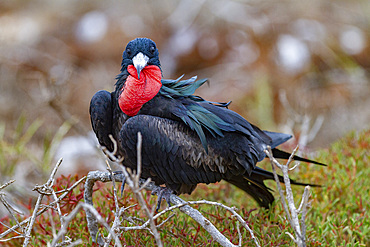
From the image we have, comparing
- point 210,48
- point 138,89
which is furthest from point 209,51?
point 138,89

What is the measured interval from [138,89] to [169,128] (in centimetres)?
22

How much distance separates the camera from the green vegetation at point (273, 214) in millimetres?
2092

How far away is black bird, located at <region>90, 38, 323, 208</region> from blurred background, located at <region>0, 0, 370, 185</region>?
3.70 meters

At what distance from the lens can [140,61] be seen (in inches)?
73.4

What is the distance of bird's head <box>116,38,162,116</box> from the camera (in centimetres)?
188

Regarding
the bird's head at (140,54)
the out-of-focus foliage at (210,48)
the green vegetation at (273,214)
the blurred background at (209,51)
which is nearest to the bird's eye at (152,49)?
the bird's head at (140,54)

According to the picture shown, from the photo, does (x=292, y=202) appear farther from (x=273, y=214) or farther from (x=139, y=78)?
(x=273, y=214)

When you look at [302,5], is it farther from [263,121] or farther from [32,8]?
[32,8]

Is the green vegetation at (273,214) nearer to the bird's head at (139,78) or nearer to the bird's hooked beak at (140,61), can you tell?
the bird's head at (139,78)

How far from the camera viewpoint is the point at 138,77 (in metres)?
1.80

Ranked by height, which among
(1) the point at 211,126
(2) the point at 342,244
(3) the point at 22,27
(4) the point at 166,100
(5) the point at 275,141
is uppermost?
(3) the point at 22,27

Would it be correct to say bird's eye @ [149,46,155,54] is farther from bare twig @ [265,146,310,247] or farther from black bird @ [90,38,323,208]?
bare twig @ [265,146,310,247]

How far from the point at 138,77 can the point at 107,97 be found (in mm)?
293

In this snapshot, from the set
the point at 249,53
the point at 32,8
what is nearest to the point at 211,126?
the point at 249,53
